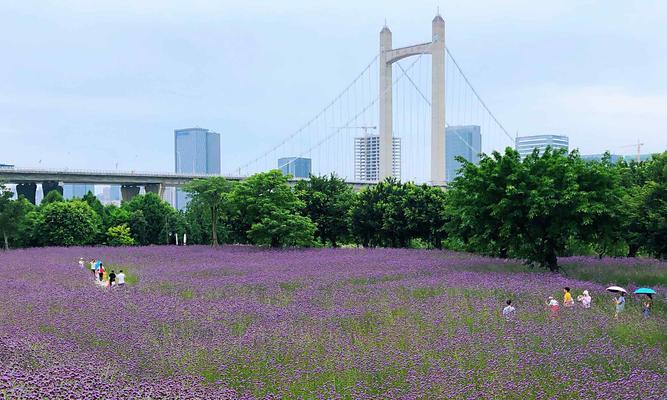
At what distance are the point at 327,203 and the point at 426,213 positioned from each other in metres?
9.13

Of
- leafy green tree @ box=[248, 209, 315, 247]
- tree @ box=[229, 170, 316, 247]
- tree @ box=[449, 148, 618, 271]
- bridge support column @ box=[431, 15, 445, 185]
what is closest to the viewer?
tree @ box=[449, 148, 618, 271]

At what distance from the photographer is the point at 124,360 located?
32.8 feet

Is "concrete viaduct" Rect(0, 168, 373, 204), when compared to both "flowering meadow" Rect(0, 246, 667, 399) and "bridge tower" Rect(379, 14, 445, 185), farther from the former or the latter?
"flowering meadow" Rect(0, 246, 667, 399)

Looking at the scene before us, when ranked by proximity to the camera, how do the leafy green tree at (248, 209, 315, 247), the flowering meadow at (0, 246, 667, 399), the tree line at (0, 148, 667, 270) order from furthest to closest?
the leafy green tree at (248, 209, 315, 247)
the tree line at (0, 148, 667, 270)
the flowering meadow at (0, 246, 667, 399)

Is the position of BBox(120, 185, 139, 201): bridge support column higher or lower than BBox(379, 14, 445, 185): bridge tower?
lower

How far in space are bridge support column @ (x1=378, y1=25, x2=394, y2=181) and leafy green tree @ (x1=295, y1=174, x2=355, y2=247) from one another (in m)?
24.4

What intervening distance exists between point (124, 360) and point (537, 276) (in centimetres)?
1581

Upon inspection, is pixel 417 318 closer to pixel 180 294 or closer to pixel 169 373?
pixel 169 373

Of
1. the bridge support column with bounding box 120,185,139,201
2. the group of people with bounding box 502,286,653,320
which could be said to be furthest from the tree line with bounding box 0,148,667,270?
the bridge support column with bounding box 120,185,139,201

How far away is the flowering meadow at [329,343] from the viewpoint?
8750 millimetres

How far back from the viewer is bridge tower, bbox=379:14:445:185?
7331cm

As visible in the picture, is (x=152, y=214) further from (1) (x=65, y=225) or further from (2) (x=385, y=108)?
(2) (x=385, y=108)

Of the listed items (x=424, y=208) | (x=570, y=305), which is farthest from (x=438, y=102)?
(x=570, y=305)

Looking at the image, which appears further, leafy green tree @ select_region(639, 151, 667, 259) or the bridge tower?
the bridge tower
